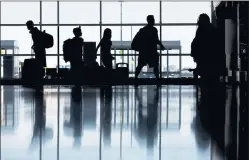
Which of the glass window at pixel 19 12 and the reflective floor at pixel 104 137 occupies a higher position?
the glass window at pixel 19 12

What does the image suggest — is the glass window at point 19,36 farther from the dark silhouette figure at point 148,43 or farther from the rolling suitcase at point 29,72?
the dark silhouette figure at point 148,43

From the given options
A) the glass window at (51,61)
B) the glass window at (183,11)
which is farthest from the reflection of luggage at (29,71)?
the glass window at (183,11)

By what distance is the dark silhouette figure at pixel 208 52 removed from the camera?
9705mm

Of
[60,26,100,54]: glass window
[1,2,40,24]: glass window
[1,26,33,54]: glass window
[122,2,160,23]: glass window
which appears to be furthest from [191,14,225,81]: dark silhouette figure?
[1,2,40,24]: glass window

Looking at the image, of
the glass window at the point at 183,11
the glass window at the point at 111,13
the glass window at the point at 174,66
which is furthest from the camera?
the glass window at the point at 111,13

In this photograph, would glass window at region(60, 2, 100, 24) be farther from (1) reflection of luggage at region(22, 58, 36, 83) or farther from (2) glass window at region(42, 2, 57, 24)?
(1) reflection of luggage at region(22, 58, 36, 83)

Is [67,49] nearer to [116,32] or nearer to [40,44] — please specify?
[40,44]

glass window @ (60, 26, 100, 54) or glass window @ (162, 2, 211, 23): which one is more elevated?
glass window @ (162, 2, 211, 23)

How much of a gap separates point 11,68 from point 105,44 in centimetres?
1009

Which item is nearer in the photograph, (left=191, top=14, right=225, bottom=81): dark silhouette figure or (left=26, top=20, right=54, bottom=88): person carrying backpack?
(left=191, top=14, right=225, bottom=81): dark silhouette figure

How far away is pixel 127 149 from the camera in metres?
2.27

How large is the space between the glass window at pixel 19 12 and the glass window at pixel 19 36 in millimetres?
282

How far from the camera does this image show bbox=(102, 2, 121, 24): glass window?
22.2 m

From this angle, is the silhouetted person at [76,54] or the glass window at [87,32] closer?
the silhouetted person at [76,54]
